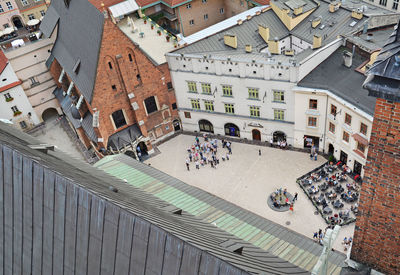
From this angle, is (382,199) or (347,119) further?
(347,119)

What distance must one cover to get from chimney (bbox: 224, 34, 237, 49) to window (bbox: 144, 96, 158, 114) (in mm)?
10829

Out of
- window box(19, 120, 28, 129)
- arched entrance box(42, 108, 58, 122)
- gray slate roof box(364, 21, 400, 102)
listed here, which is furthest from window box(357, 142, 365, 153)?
window box(19, 120, 28, 129)

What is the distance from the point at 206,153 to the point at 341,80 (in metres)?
17.5

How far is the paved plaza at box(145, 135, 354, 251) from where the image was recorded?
43.5 m

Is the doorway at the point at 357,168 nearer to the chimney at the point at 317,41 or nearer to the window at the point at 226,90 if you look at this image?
the chimney at the point at 317,41

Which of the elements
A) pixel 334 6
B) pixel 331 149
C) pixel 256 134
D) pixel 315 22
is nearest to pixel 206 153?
pixel 256 134

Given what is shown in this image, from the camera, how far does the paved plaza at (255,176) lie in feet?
143

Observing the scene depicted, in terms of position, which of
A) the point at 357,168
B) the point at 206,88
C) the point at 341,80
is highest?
the point at 341,80

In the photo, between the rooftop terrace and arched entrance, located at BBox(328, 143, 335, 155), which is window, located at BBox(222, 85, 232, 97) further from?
arched entrance, located at BBox(328, 143, 335, 155)

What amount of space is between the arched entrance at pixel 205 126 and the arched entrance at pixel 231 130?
2.01 meters

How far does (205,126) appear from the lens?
182 ft

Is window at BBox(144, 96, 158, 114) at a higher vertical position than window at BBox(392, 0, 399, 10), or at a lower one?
lower

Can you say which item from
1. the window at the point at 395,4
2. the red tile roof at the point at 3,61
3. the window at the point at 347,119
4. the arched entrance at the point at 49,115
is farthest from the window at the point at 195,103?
the window at the point at 395,4

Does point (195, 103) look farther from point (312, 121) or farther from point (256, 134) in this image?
point (312, 121)
